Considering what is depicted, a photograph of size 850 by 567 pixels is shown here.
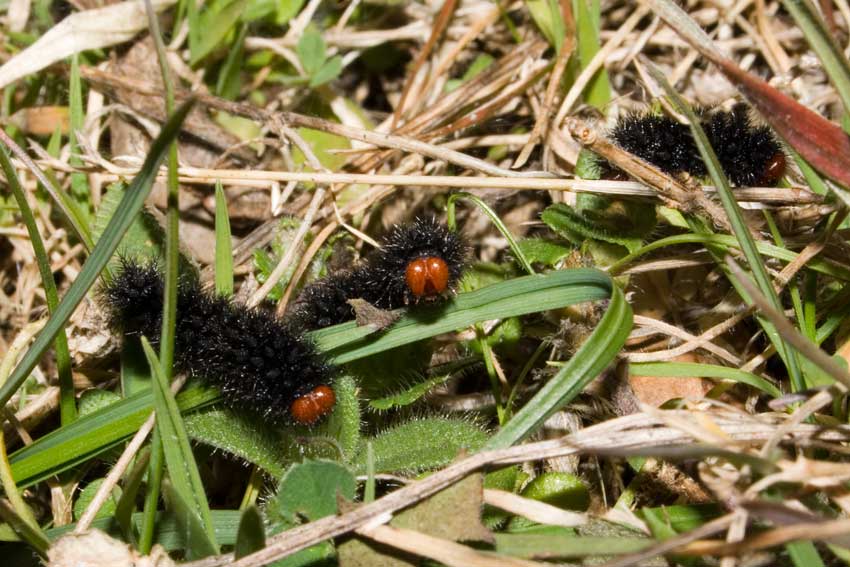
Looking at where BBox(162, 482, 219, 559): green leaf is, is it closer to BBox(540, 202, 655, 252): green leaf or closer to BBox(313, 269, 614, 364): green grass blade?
BBox(313, 269, 614, 364): green grass blade

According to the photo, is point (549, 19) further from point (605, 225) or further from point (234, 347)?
point (234, 347)

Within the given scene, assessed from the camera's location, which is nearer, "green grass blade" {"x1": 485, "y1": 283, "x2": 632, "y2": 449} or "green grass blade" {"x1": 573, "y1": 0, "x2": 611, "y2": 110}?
"green grass blade" {"x1": 485, "y1": 283, "x2": 632, "y2": 449}

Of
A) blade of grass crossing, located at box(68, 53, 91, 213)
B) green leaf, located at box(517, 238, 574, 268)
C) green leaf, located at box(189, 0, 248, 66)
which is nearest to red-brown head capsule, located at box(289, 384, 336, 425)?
green leaf, located at box(517, 238, 574, 268)

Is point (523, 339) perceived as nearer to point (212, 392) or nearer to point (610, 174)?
point (610, 174)

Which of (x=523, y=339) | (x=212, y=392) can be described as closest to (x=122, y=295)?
(x=212, y=392)

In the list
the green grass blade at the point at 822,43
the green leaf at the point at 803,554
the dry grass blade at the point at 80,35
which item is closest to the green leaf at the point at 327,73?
the dry grass blade at the point at 80,35

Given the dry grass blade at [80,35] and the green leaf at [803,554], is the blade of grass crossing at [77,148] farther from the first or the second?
the green leaf at [803,554]

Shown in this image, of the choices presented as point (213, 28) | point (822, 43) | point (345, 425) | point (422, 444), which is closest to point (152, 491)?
point (345, 425)
